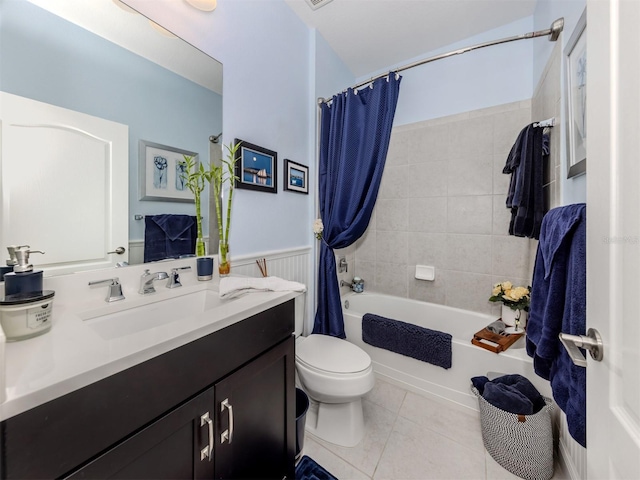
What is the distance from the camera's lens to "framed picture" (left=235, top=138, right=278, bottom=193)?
1.43m

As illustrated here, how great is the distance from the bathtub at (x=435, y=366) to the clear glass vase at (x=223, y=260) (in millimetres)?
1167

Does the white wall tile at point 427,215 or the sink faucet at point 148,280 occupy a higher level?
the white wall tile at point 427,215

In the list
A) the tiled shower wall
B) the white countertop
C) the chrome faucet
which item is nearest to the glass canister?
the white countertop

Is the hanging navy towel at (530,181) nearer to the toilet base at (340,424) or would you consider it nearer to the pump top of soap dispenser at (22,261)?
the toilet base at (340,424)

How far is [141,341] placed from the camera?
1.95 ft

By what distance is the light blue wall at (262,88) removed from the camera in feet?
4.21

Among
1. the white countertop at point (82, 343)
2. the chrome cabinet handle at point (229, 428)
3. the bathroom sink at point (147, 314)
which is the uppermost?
the white countertop at point (82, 343)

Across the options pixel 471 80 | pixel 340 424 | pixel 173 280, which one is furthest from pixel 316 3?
pixel 340 424

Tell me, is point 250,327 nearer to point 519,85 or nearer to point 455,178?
point 455,178

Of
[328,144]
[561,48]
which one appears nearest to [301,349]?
[328,144]

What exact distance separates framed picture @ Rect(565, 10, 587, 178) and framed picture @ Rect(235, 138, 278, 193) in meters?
1.47

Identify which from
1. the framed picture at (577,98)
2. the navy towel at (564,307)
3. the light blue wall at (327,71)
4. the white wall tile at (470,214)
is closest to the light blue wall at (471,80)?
the light blue wall at (327,71)

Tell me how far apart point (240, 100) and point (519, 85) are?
205 cm

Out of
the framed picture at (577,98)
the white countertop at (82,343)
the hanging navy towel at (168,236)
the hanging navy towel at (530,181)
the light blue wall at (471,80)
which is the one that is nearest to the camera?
the white countertop at (82,343)
